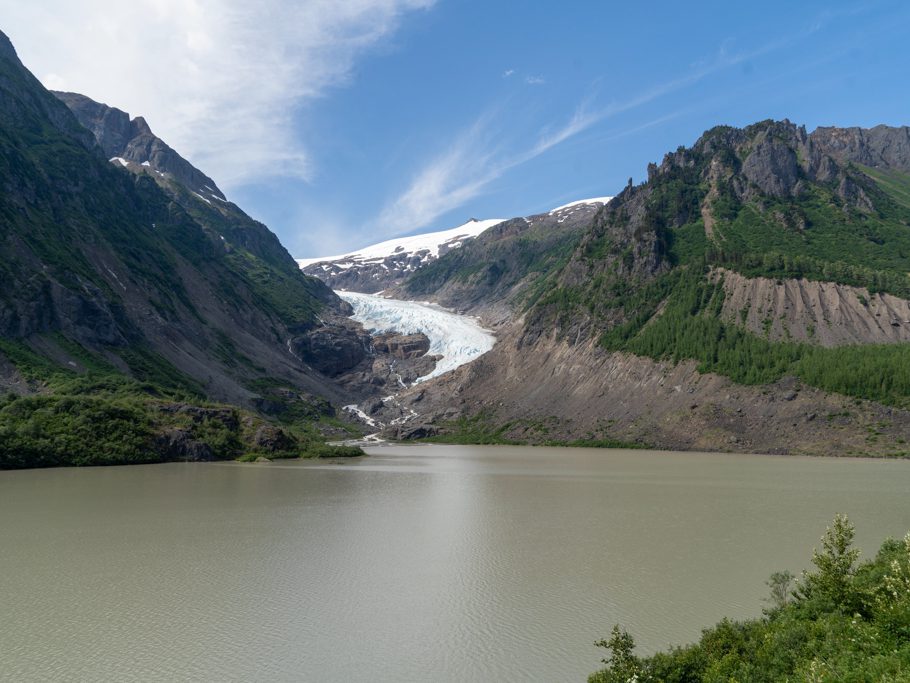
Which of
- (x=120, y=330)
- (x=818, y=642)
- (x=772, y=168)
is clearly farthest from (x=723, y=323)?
(x=818, y=642)

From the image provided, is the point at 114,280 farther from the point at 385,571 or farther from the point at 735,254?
the point at 735,254

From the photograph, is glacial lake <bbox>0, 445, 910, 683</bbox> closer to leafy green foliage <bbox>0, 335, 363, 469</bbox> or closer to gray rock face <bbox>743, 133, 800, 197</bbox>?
leafy green foliage <bbox>0, 335, 363, 469</bbox>

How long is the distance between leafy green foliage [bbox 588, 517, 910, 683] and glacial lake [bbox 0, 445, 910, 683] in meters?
2.88

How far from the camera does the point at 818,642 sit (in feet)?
43.5

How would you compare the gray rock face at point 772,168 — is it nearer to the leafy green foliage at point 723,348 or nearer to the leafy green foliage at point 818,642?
the leafy green foliage at point 723,348

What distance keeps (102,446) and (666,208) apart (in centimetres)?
14411

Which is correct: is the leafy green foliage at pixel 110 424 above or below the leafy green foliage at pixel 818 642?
above

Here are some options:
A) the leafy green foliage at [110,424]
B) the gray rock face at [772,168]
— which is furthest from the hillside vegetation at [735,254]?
the leafy green foliage at [110,424]

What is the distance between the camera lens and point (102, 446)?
7275cm

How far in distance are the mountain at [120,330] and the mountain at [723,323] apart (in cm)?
3921

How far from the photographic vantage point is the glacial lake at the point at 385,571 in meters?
17.2

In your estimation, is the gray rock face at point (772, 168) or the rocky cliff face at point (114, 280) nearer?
the rocky cliff face at point (114, 280)

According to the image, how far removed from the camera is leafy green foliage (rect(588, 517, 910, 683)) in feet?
37.8

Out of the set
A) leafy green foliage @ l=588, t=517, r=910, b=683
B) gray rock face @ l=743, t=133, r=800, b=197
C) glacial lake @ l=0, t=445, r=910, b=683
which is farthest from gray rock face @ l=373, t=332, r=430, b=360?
leafy green foliage @ l=588, t=517, r=910, b=683
